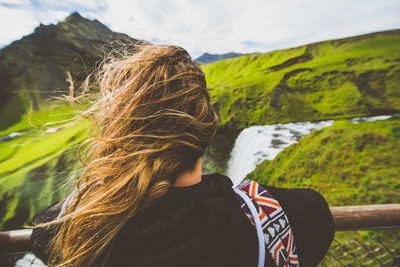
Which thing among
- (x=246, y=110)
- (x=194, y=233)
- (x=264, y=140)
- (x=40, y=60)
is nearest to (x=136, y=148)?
(x=194, y=233)

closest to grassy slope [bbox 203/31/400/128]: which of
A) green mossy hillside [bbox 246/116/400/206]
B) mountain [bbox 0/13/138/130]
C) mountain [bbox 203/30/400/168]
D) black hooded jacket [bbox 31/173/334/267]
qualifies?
mountain [bbox 203/30/400/168]

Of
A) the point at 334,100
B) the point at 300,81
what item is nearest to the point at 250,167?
the point at 334,100

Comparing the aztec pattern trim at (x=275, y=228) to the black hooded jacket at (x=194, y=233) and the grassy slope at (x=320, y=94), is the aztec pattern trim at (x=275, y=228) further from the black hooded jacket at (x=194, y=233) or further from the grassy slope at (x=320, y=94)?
the grassy slope at (x=320, y=94)

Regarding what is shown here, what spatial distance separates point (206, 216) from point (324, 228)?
969mm

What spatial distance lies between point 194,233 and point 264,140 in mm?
9154

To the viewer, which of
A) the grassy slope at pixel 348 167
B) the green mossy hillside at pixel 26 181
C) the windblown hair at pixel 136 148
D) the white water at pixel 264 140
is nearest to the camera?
the windblown hair at pixel 136 148

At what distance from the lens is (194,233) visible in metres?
0.78

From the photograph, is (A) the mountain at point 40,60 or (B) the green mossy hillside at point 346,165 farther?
(A) the mountain at point 40,60

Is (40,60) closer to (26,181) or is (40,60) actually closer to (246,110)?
(26,181)

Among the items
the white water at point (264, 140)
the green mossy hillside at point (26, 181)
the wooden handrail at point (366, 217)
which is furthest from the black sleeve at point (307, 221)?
the green mossy hillside at point (26, 181)

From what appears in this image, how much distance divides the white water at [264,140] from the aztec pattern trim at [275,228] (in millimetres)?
6698

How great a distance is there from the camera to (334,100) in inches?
468

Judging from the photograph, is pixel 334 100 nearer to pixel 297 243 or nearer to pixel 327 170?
Answer: pixel 327 170

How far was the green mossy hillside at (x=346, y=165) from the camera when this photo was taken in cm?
301
